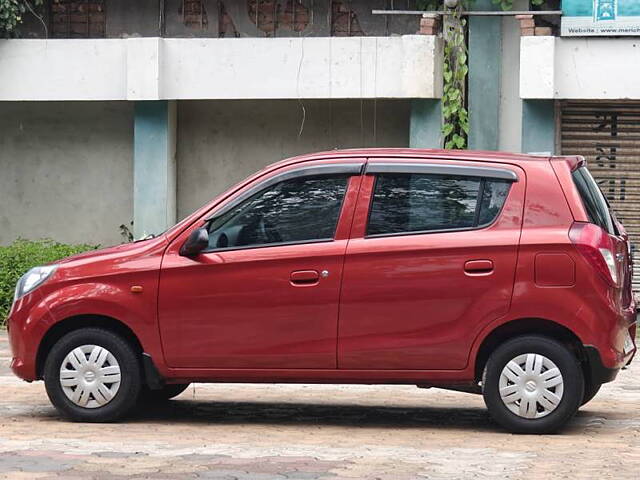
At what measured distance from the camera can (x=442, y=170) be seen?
9.34m

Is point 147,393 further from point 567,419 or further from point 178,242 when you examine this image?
point 567,419

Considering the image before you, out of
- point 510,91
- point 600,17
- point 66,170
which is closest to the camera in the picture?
point 600,17

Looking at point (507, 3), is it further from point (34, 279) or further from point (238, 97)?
point (34, 279)

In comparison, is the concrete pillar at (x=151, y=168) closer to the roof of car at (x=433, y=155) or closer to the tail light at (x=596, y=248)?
the roof of car at (x=433, y=155)

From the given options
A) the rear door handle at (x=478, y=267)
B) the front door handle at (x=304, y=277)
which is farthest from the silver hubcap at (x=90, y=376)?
the rear door handle at (x=478, y=267)

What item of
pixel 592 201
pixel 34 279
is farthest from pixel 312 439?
pixel 592 201

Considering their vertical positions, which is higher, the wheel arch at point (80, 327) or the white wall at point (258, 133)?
the white wall at point (258, 133)

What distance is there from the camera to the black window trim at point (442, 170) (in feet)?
30.4

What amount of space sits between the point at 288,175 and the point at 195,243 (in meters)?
0.77

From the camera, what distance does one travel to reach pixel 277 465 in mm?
7844

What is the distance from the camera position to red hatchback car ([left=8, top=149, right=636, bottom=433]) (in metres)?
9.05

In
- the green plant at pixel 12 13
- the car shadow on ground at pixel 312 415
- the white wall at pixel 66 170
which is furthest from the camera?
the white wall at pixel 66 170

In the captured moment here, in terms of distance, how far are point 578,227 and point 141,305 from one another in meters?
2.88

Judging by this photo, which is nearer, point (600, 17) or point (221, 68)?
point (600, 17)
